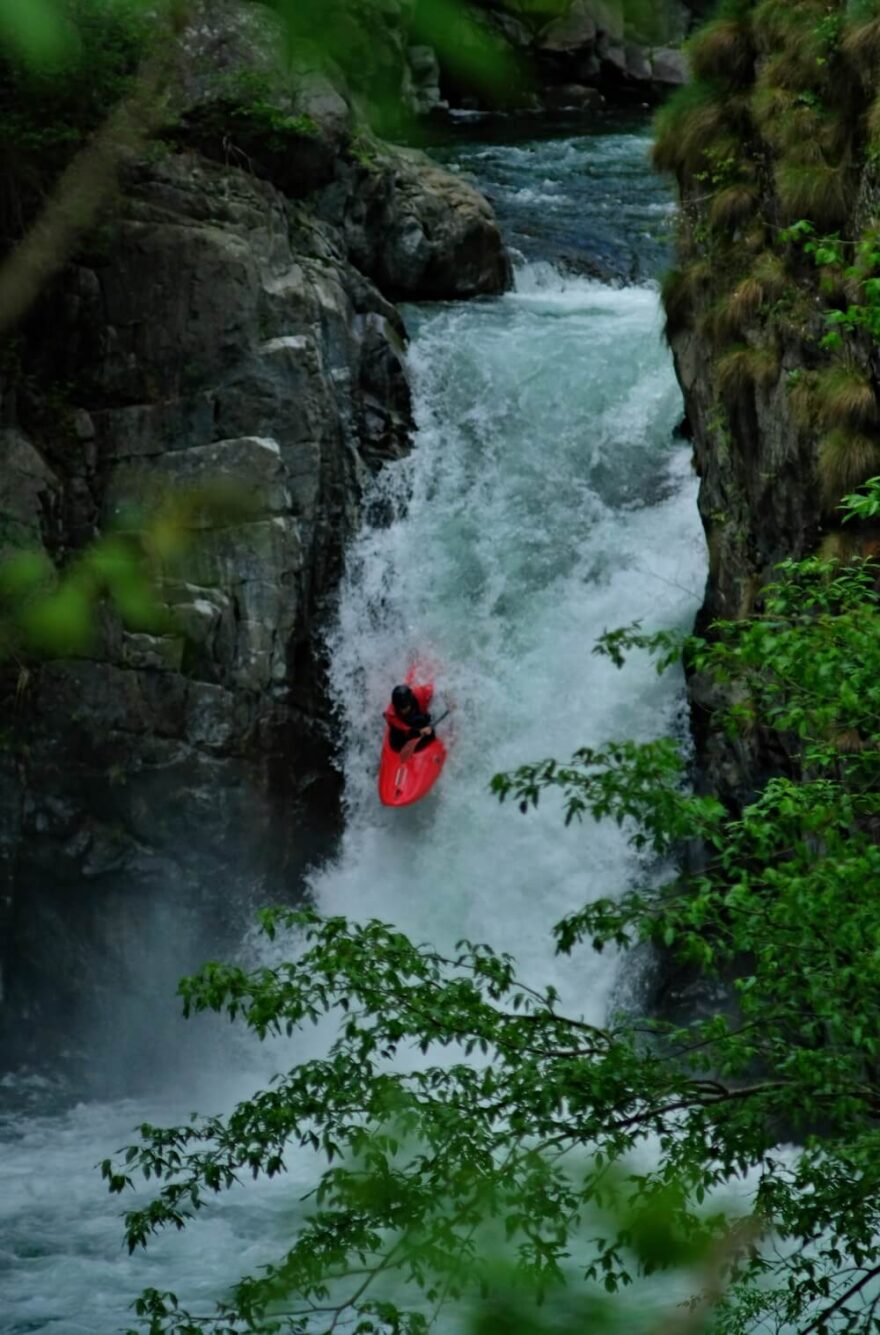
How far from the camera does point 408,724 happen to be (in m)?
10.7

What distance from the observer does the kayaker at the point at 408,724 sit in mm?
10672

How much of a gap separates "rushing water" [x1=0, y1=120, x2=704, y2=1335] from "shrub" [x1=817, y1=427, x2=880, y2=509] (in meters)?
2.84

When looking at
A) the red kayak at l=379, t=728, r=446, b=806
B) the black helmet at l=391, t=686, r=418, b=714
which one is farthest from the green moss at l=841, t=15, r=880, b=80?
the red kayak at l=379, t=728, r=446, b=806

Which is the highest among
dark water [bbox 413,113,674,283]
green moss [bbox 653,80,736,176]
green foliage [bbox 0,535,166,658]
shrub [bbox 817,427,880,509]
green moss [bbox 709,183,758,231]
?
dark water [bbox 413,113,674,283]

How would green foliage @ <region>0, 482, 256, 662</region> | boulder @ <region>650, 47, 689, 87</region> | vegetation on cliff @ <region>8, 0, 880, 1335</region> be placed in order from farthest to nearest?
boulder @ <region>650, 47, 689, 87</region> < green foliage @ <region>0, 482, 256, 662</region> < vegetation on cliff @ <region>8, 0, 880, 1335</region>

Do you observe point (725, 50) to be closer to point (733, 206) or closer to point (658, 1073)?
point (733, 206)

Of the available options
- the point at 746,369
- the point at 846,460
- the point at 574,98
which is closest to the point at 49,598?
the point at 746,369

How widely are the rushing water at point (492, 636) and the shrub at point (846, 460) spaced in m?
2.84

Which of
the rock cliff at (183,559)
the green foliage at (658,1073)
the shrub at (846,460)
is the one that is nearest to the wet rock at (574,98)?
the rock cliff at (183,559)

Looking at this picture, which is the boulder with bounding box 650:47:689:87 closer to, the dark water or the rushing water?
the dark water

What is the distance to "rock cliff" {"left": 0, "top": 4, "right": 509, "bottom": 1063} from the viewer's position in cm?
1053

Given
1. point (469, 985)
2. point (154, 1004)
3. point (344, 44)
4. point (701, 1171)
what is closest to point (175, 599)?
point (154, 1004)

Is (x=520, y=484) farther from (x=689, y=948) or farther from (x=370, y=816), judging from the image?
(x=689, y=948)

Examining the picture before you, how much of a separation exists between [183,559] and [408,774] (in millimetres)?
2159
